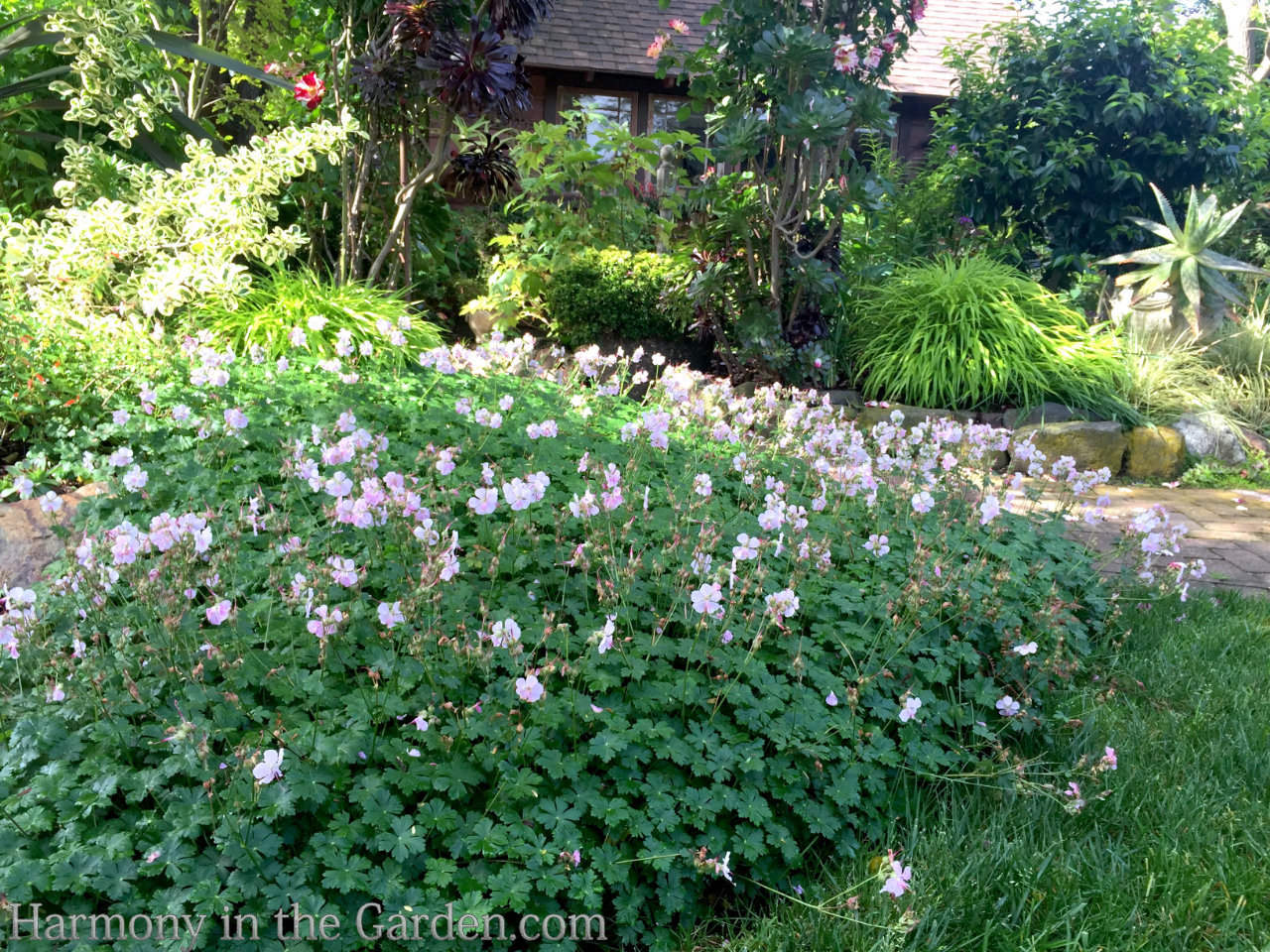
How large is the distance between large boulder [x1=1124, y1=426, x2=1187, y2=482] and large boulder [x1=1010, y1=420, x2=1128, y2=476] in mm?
221

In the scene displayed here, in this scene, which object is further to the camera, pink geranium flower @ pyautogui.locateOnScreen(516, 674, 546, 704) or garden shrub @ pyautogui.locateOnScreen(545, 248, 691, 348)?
garden shrub @ pyautogui.locateOnScreen(545, 248, 691, 348)

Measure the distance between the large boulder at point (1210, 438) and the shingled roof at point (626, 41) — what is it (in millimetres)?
5877

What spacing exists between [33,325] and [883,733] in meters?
4.15

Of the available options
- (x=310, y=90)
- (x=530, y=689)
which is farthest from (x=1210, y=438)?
(x=310, y=90)

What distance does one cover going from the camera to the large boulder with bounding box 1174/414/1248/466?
638 cm

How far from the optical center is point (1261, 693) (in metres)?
2.90

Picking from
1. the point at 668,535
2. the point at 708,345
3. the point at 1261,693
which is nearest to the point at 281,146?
the point at 708,345

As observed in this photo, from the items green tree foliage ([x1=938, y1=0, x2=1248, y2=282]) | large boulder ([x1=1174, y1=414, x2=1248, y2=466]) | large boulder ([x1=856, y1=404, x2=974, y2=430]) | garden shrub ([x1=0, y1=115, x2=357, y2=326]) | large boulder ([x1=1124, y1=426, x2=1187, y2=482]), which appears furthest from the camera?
green tree foliage ([x1=938, y1=0, x2=1248, y2=282])

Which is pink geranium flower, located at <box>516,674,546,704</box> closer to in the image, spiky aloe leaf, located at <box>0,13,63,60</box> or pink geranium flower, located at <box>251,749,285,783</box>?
pink geranium flower, located at <box>251,749,285,783</box>

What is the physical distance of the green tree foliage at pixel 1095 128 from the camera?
26.1ft

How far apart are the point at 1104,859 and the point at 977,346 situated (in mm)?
4690

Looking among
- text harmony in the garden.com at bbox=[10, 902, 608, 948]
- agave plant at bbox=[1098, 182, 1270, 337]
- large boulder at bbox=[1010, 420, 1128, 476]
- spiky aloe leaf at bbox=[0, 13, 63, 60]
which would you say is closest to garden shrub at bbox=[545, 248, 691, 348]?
large boulder at bbox=[1010, 420, 1128, 476]

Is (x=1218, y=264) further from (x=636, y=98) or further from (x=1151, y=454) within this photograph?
(x=636, y=98)

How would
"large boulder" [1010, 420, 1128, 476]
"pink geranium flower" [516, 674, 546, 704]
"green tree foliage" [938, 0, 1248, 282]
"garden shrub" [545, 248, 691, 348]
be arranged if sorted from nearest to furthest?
"pink geranium flower" [516, 674, 546, 704] → "large boulder" [1010, 420, 1128, 476] → "garden shrub" [545, 248, 691, 348] → "green tree foliage" [938, 0, 1248, 282]
